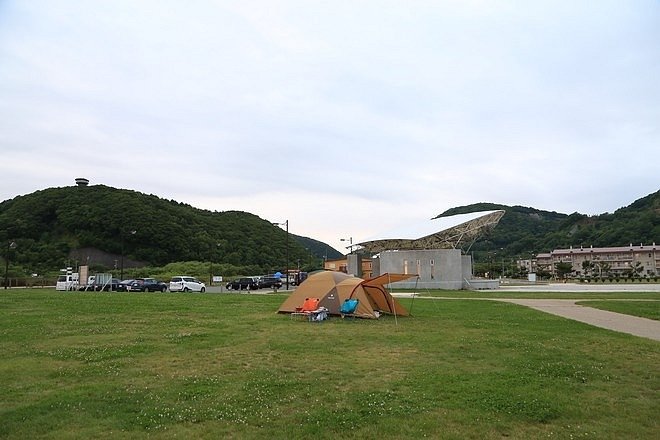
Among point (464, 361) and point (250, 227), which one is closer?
point (464, 361)

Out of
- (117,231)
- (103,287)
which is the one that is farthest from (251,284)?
(117,231)

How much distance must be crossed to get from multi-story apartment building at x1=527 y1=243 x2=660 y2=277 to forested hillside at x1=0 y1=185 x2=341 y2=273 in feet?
225

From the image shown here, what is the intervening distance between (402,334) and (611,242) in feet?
443

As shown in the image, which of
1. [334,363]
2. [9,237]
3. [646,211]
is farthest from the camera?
[646,211]

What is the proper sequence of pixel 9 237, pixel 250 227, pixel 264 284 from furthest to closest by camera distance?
pixel 250 227 → pixel 9 237 → pixel 264 284

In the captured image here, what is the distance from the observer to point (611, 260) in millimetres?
120562

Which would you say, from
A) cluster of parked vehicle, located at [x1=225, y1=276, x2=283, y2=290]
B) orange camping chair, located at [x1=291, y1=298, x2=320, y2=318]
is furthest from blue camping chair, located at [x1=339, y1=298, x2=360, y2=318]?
cluster of parked vehicle, located at [x1=225, y1=276, x2=283, y2=290]

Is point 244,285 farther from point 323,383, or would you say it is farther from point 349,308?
point 323,383

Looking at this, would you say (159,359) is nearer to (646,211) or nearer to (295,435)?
(295,435)

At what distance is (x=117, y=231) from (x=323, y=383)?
276ft

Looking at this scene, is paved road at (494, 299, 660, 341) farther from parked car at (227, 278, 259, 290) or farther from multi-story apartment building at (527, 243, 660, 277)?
multi-story apartment building at (527, 243, 660, 277)

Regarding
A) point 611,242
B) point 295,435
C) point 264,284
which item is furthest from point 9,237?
point 611,242

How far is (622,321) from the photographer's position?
17.9 m

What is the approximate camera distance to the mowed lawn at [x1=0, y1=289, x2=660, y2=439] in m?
5.85
